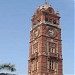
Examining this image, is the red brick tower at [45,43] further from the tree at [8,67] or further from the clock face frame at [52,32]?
the tree at [8,67]

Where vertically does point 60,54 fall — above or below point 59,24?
A: below

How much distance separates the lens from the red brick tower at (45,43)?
52.9 metres

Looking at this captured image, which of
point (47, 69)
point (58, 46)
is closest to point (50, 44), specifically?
point (58, 46)

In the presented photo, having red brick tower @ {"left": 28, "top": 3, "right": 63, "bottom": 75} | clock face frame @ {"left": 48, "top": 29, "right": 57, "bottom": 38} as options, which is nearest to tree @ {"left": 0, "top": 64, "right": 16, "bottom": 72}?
red brick tower @ {"left": 28, "top": 3, "right": 63, "bottom": 75}

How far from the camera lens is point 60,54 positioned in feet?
181

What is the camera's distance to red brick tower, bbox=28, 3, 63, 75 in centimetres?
5294

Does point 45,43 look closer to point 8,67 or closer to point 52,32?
point 52,32

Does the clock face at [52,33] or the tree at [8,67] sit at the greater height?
the clock face at [52,33]

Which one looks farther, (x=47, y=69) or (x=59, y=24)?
(x=59, y=24)

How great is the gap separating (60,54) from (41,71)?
20.5 ft

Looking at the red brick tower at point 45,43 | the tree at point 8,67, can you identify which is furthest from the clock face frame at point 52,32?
the tree at point 8,67

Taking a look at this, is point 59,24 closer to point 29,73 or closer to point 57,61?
point 57,61

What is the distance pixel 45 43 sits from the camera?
A: 5422cm

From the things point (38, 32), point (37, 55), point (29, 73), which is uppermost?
point (38, 32)
